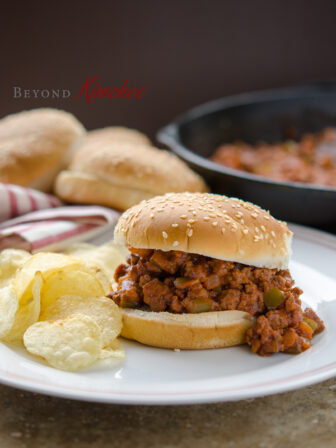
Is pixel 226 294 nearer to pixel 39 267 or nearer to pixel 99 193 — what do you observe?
pixel 39 267

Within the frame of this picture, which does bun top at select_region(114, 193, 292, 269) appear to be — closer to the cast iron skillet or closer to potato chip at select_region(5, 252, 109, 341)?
potato chip at select_region(5, 252, 109, 341)

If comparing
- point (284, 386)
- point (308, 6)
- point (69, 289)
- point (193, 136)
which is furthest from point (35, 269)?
point (308, 6)

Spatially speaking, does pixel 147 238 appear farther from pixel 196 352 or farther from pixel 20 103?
pixel 20 103

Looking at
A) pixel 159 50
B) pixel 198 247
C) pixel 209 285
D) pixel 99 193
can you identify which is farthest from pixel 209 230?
pixel 159 50

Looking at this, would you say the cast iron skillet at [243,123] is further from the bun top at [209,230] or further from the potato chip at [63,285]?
the potato chip at [63,285]

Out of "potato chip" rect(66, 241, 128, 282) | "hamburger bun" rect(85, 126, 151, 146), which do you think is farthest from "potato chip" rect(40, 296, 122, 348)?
"hamburger bun" rect(85, 126, 151, 146)

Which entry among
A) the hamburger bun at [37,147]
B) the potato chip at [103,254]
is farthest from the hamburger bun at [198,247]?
the hamburger bun at [37,147]
